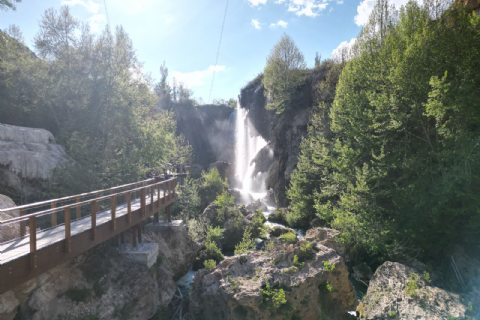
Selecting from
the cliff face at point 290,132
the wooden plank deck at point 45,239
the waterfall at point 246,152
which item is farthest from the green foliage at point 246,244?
the waterfall at point 246,152

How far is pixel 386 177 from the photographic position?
1226 cm

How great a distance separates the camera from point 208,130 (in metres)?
59.1

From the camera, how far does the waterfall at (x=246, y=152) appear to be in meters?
43.6

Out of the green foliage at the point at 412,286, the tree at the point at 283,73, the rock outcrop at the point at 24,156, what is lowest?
the green foliage at the point at 412,286

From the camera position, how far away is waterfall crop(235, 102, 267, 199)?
43.6 meters

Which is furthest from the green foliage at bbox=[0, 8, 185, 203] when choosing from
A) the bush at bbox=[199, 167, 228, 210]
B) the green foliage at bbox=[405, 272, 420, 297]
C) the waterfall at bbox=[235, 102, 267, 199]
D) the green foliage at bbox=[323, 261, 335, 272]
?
the waterfall at bbox=[235, 102, 267, 199]

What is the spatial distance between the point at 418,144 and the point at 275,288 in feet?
29.0

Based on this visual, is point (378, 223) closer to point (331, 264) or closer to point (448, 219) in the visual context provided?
point (448, 219)

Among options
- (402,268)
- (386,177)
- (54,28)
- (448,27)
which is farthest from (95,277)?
(54,28)

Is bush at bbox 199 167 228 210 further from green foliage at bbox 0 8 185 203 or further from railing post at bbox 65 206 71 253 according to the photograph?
railing post at bbox 65 206 71 253

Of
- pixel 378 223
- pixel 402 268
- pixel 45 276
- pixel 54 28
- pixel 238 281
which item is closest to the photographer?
pixel 45 276

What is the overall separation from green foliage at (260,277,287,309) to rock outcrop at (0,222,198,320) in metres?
4.48

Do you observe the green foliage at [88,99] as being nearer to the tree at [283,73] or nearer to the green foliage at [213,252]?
the green foliage at [213,252]

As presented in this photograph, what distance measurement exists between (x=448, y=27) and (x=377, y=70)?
3.22m
